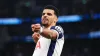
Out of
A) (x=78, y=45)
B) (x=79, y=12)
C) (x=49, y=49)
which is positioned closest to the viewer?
Result: (x=49, y=49)

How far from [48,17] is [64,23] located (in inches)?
286

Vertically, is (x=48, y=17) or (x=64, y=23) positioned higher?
(x=48, y=17)

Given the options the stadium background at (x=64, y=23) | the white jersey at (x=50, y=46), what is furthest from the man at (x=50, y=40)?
the stadium background at (x=64, y=23)

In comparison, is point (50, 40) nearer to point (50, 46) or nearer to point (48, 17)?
point (50, 46)

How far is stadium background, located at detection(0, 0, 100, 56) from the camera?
1086 cm

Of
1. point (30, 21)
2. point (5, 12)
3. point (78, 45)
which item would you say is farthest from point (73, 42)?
point (5, 12)

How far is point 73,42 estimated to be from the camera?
11.2 meters

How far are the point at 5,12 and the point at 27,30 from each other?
3.56 ft

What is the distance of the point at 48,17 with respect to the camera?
376cm

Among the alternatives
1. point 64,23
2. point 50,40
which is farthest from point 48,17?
point 64,23

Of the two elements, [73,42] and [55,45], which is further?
[73,42]

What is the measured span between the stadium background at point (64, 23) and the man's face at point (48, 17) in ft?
22.7

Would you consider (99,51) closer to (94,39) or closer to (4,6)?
(94,39)

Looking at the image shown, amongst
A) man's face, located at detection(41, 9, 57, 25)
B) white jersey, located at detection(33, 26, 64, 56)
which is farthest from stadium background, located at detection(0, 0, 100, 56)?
white jersey, located at detection(33, 26, 64, 56)
